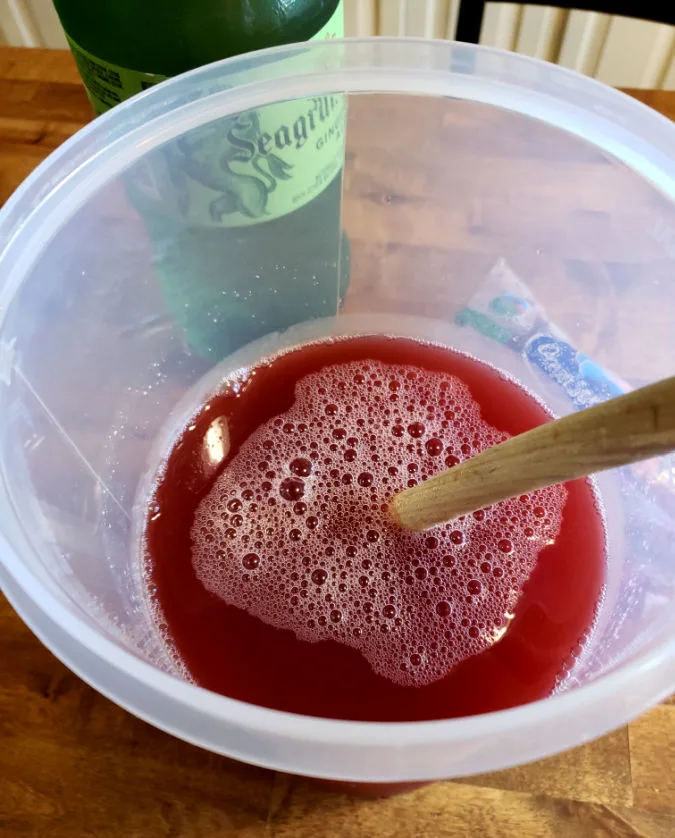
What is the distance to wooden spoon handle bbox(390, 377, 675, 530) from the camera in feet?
0.87

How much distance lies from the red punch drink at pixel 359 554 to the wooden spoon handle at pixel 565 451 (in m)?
0.11

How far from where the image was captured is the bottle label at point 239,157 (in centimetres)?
50

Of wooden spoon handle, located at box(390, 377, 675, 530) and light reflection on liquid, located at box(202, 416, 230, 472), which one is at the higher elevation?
wooden spoon handle, located at box(390, 377, 675, 530)

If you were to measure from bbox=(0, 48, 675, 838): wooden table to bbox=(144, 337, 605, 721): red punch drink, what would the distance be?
5 centimetres

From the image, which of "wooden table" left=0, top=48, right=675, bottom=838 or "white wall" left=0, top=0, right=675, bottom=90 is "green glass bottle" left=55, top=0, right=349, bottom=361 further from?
"white wall" left=0, top=0, right=675, bottom=90

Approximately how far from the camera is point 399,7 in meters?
1.01

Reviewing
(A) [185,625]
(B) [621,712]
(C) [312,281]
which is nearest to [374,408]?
(C) [312,281]

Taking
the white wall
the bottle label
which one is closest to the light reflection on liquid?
the bottle label

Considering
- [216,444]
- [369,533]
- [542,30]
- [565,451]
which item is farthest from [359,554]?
[542,30]

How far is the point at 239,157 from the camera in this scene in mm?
517

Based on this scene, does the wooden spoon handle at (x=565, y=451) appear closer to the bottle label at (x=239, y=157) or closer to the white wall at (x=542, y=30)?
the bottle label at (x=239, y=157)

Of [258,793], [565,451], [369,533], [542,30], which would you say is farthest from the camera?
[542,30]

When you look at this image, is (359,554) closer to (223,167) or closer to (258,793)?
(258,793)

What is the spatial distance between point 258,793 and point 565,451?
0.96ft
